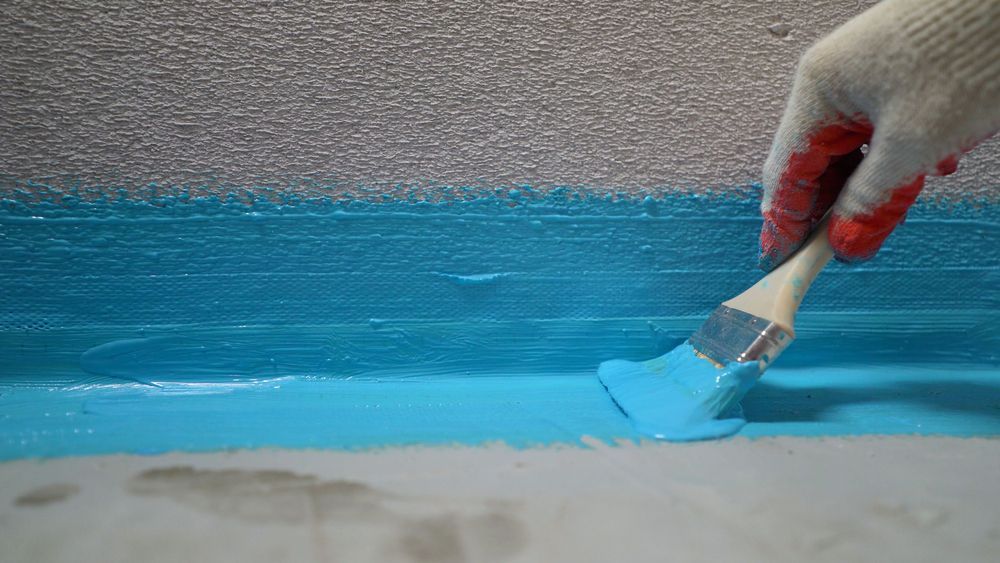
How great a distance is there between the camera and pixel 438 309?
100 centimetres

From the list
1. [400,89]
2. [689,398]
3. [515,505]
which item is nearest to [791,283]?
[689,398]

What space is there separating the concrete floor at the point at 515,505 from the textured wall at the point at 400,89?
43 centimetres

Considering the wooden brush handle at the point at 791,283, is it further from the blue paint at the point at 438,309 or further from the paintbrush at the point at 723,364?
the blue paint at the point at 438,309

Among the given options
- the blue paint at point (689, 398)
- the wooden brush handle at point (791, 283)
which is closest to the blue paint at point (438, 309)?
the blue paint at point (689, 398)

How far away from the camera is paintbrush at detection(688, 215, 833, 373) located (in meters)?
0.84

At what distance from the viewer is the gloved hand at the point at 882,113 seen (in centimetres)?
65

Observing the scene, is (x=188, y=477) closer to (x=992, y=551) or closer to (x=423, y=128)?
(x=423, y=128)

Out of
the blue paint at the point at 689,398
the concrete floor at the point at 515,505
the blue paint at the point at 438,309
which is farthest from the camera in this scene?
the blue paint at the point at 438,309

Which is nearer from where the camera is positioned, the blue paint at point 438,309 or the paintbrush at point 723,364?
the paintbrush at point 723,364

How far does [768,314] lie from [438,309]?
0.47 metres

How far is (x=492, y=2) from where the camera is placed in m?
0.93

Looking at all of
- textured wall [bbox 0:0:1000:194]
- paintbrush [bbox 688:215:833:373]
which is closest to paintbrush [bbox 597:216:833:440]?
paintbrush [bbox 688:215:833:373]

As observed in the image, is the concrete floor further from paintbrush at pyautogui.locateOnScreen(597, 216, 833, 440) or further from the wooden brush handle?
the wooden brush handle

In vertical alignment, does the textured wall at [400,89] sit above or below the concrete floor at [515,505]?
above
